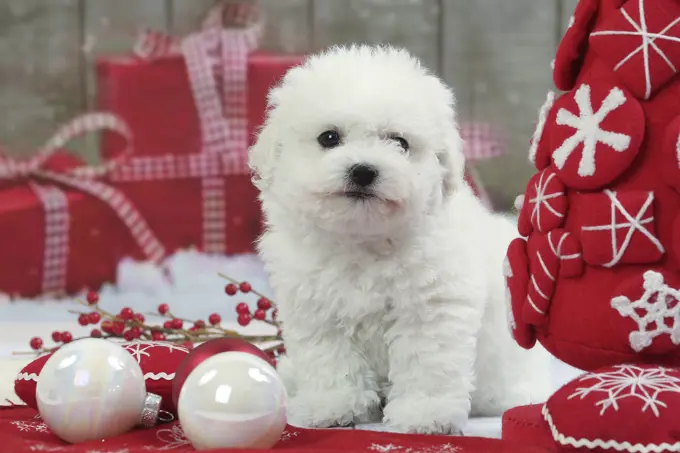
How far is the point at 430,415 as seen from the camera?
169 centimetres

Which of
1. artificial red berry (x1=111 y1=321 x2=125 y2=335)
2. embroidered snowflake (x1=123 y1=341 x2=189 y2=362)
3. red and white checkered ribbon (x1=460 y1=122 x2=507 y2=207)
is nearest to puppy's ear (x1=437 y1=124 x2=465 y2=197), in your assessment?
embroidered snowflake (x1=123 y1=341 x2=189 y2=362)

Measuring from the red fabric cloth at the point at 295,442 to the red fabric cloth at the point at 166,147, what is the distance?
206cm

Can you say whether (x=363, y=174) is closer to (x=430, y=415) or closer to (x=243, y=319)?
(x=430, y=415)

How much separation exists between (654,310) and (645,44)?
442mm

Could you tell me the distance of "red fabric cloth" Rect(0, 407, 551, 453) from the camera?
1.38m

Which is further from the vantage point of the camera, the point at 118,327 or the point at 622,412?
the point at 118,327

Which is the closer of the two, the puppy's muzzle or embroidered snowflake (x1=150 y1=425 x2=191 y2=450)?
embroidered snowflake (x1=150 y1=425 x2=191 y2=450)

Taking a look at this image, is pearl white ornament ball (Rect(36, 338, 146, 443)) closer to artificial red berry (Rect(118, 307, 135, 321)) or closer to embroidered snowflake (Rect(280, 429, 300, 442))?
embroidered snowflake (Rect(280, 429, 300, 442))

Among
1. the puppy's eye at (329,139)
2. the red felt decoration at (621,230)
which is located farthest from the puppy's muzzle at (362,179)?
the red felt decoration at (621,230)

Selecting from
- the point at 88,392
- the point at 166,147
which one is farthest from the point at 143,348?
the point at 166,147

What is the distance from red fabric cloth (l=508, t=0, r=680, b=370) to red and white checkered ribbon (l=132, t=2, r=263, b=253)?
2330 mm

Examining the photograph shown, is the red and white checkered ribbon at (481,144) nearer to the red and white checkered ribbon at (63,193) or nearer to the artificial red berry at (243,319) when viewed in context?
the red and white checkered ribbon at (63,193)

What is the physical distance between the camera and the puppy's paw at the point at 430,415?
5.52ft

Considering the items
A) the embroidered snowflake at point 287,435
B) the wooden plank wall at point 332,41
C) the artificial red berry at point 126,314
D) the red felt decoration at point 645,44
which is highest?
the wooden plank wall at point 332,41
